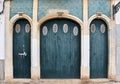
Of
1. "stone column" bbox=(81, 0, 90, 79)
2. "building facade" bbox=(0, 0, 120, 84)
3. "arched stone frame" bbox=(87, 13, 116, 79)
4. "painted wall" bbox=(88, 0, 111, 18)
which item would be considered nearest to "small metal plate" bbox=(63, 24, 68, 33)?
"building facade" bbox=(0, 0, 120, 84)

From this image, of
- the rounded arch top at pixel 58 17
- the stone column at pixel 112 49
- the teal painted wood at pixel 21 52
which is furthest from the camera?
the teal painted wood at pixel 21 52

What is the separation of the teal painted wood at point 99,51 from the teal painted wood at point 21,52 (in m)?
2.67

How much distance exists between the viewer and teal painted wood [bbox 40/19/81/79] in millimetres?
14125

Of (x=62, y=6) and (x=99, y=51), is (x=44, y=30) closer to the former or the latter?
(x=62, y=6)

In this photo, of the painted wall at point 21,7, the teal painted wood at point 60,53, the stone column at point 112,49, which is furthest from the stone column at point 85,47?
the painted wall at point 21,7

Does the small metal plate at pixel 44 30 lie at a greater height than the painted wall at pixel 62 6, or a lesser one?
lesser

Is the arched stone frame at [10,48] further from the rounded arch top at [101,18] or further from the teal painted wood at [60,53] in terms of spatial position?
the rounded arch top at [101,18]

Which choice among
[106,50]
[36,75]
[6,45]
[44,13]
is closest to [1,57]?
[6,45]

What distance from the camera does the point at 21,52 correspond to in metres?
14.1

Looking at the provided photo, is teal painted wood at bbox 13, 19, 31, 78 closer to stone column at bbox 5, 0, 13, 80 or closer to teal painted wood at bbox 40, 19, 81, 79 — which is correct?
stone column at bbox 5, 0, 13, 80

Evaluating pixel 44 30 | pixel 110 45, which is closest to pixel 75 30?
pixel 44 30

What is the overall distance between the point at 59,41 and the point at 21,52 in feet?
5.32

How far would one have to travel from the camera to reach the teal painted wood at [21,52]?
14102 mm

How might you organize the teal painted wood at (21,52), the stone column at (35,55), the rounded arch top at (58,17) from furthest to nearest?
the teal painted wood at (21,52) → the rounded arch top at (58,17) → the stone column at (35,55)
